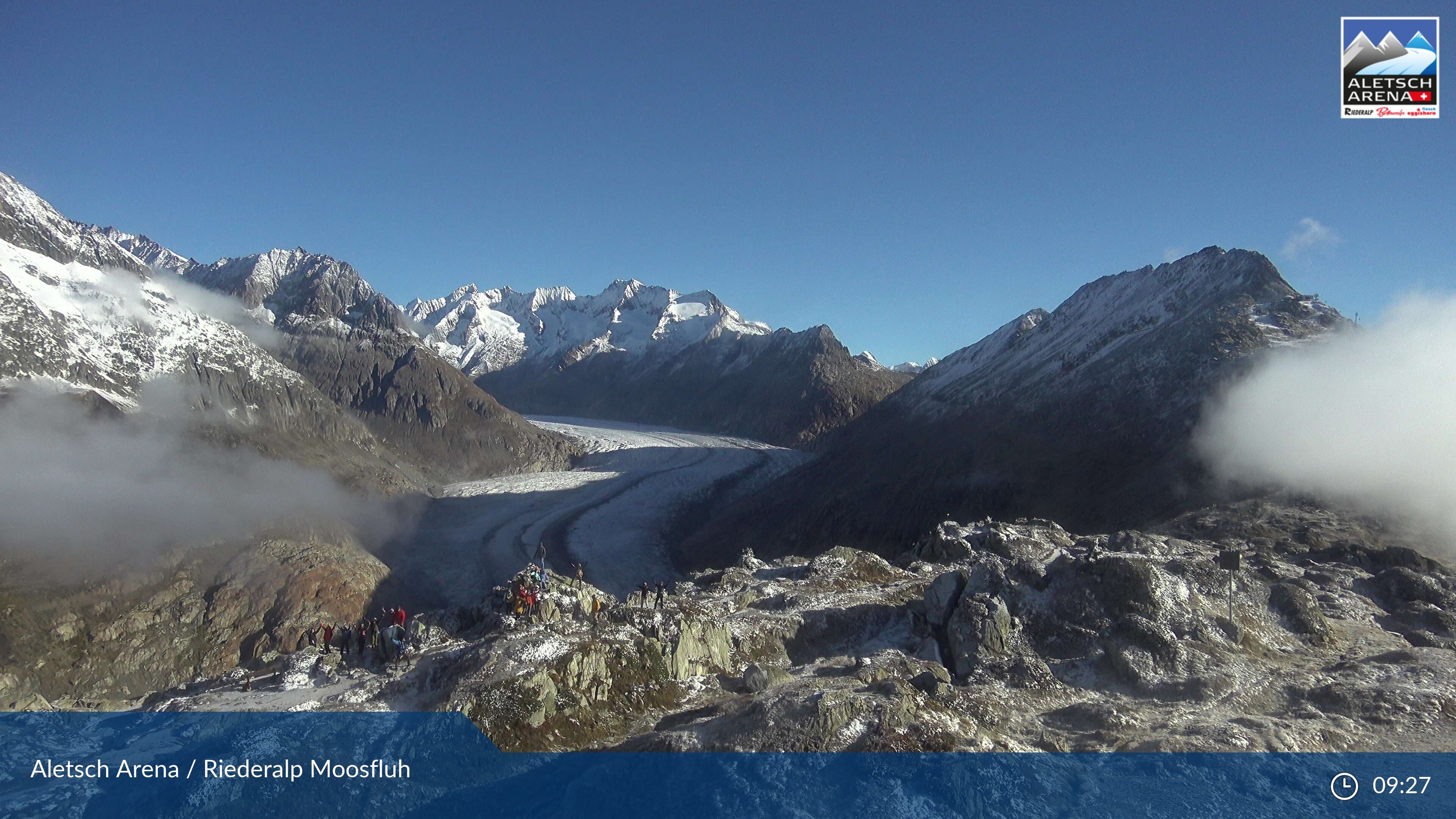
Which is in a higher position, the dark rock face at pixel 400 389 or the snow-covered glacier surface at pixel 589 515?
the dark rock face at pixel 400 389

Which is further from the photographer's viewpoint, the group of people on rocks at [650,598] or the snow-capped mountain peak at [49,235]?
→ the snow-capped mountain peak at [49,235]

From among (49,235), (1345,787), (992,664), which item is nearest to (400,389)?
(49,235)

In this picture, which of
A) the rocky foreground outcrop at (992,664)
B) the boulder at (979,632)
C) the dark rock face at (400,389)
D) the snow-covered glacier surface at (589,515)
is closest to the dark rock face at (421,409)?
the dark rock face at (400,389)

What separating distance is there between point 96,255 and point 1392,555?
162501 mm

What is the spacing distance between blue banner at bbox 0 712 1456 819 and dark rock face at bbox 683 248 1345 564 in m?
41.6

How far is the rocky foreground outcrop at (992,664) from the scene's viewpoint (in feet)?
70.7

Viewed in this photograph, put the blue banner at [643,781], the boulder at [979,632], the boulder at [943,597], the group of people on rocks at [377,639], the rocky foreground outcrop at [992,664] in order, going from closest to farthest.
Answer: the blue banner at [643,781] < the rocky foreground outcrop at [992,664] < the group of people on rocks at [377,639] < the boulder at [979,632] < the boulder at [943,597]

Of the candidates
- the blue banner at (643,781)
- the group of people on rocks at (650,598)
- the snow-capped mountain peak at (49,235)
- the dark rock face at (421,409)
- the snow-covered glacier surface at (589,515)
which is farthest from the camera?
the dark rock face at (421,409)

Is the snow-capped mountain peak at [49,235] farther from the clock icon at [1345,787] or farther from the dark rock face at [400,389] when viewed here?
the clock icon at [1345,787]

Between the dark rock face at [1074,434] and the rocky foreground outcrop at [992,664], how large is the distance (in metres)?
26.6

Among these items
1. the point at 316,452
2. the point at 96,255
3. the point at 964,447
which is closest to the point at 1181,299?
the point at 964,447

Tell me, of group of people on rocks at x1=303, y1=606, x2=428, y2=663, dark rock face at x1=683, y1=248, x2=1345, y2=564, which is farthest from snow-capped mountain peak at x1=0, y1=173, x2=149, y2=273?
group of people on rocks at x1=303, y1=606, x2=428, y2=663

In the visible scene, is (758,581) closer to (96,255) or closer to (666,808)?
(666,808)

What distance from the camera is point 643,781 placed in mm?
19672
